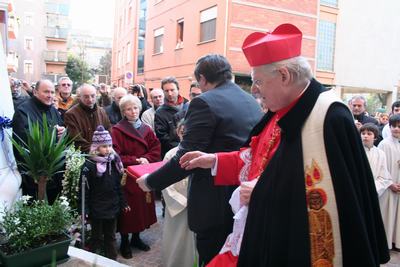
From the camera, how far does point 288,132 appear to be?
176 cm

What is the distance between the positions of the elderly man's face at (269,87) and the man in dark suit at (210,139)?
0.83 meters

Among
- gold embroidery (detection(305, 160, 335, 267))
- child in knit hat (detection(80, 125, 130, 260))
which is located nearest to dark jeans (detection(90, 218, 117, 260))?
child in knit hat (detection(80, 125, 130, 260))

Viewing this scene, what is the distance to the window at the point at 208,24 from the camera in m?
17.8

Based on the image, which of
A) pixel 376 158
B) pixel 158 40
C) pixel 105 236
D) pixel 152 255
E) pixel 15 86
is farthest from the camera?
pixel 158 40

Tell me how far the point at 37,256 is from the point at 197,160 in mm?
1235

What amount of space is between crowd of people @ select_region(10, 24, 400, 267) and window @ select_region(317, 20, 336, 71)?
57.4 feet

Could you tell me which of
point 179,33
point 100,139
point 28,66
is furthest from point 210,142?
point 28,66

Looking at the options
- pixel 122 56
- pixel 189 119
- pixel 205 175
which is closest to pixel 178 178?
pixel 205 175

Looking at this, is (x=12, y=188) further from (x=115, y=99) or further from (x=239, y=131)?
(x=115, y=99)

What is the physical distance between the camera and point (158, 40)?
2378 centimetres

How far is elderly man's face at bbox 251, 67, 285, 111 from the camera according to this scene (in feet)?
5.87

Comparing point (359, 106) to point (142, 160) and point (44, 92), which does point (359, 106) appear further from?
point (44, 92)

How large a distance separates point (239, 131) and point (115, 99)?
4.05 m

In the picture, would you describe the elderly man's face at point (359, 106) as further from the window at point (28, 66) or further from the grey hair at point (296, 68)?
the window at point (28, 66)
